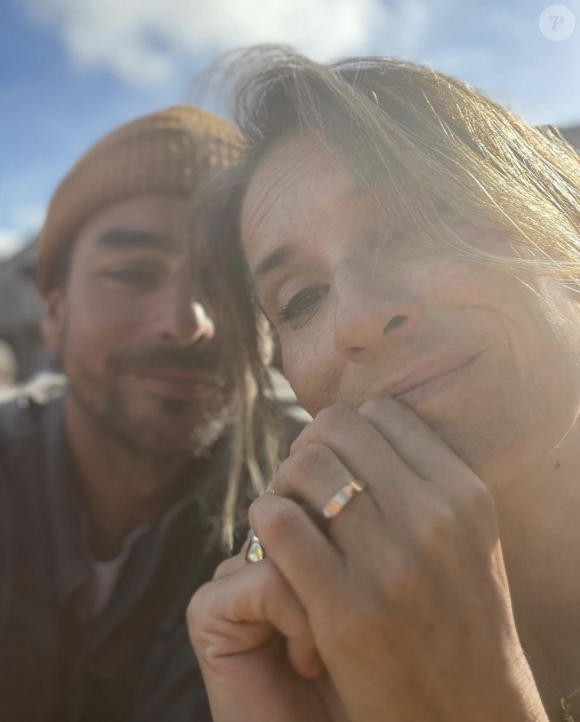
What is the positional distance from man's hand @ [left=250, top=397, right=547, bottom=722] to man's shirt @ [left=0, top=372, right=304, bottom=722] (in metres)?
1.28

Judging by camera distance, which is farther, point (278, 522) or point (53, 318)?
point (53, 318)

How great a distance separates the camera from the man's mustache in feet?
9.01

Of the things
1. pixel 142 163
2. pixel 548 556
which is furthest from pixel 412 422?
pixel 142 163

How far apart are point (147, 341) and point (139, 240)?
0.53m

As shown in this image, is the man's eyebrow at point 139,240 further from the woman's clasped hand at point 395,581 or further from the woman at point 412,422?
the woman's clasped hand at point 395,581

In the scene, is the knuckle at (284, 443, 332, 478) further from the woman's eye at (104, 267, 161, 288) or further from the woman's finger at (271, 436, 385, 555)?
the woman's eye at (104, 267, 161, 288)

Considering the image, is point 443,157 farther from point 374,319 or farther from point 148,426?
point 148,426

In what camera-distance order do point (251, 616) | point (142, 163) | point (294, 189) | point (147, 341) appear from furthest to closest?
1. point (142, 163)
2. point (147, 341)
3. point (294, 189)
4. point (251, 616)

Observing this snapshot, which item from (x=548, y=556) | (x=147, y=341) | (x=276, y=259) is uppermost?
(x=147, y=341)

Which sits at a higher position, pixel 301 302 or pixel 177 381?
pixel 177 381

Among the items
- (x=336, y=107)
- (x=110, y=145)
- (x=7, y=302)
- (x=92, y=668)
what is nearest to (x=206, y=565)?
(x=92, y=668)

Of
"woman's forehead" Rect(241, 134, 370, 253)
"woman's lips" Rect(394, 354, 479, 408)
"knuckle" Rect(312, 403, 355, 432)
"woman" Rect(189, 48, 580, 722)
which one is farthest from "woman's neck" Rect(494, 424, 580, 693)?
"woman's forehead" Rect(241, 134, 370, 253)

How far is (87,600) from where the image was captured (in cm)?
268

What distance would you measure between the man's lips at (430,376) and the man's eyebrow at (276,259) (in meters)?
0.53
